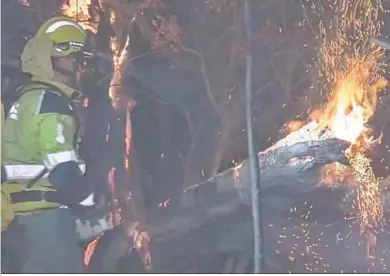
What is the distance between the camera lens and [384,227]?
5.53 ft

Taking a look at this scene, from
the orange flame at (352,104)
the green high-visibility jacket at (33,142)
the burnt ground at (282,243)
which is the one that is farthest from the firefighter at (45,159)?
the orange flame at (352,104)

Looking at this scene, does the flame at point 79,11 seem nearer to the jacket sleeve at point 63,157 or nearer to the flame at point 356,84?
the jacket sleeve at point 63,157

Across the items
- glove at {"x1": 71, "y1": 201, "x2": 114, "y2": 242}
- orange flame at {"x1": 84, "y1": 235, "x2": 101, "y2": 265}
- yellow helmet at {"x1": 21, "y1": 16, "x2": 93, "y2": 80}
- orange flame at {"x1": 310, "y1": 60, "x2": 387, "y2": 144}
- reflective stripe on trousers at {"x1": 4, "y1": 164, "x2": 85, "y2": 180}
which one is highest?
yellow helmet at {"x1": 21, "y1": 16, "x2": 93, "y2": 80}

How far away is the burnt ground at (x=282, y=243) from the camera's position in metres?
1.67

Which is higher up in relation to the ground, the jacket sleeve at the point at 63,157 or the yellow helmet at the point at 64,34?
the yellow helmet at the point at 64,34

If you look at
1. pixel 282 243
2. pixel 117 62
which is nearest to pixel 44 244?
pixel 117 62

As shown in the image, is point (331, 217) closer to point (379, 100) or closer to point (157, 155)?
point (379, 100)

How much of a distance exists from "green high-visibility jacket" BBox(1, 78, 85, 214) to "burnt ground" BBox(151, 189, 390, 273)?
0.31m

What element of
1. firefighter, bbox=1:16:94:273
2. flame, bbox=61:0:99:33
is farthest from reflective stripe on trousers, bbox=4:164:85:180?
flame, bbox=61:0:99:33

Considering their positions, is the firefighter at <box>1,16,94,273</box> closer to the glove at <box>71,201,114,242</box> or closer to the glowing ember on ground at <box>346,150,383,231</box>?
the glove at <box>71,201,114,242</box>

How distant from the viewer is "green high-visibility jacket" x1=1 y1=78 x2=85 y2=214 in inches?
64.2

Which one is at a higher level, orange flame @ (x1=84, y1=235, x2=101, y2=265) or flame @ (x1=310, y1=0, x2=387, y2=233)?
flame @ (x1=310, y1=0, x2=387, y2=233)

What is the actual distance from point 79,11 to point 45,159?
366mm

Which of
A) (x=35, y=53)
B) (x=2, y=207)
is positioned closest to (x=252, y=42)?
(x=35, y=53)
